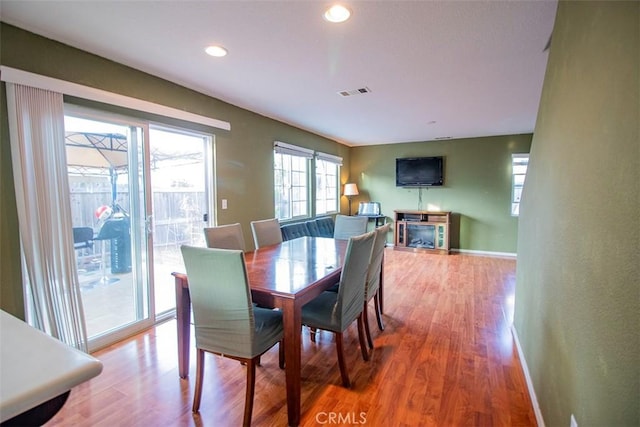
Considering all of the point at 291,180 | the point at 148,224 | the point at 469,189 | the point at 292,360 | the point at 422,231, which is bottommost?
the point at 292,360

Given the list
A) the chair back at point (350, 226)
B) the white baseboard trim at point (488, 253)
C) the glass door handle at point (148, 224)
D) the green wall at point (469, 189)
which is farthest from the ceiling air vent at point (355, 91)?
the white baseboard trim at point (488, 253)

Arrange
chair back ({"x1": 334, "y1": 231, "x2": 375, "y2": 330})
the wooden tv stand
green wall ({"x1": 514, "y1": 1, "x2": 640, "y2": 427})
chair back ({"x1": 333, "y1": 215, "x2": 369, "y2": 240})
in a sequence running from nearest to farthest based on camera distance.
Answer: green wall ({"x1": 514, "y1": 1, "x2": 640, "y2": 427}) → chair back ({"x1": 334, "y1": 231, "x2": 375, "y2": 330}) → chair back ({"x1": 333, "y1": 215, "x2": 369, "y2": 240}) → the wooden tv stand

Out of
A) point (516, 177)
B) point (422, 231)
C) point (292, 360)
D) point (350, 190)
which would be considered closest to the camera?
point (292, 360)

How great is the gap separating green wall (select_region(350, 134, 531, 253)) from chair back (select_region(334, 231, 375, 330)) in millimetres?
4674

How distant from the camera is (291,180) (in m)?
5.12

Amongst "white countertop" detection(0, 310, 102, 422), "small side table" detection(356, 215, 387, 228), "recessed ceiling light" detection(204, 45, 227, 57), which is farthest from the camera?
"small side table" detection(356, 215, 387, 228)

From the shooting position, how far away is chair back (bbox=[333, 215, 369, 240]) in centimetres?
395

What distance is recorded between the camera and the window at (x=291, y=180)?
186 inches

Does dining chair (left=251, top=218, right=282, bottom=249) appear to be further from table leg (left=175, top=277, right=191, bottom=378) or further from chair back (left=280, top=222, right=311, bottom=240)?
table leg (left=175, top=277, right=191, bottom=378)

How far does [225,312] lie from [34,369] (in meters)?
1.01

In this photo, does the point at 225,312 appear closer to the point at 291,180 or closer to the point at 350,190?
the point at 291,180

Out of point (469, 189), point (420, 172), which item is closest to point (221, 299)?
point (420, 172)

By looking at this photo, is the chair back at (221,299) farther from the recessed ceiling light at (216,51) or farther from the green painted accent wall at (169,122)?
the recessed ceiling light at (216,51)

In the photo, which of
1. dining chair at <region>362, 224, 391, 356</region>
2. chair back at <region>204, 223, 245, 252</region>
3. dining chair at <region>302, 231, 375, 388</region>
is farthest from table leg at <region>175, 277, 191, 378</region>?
dining chair at <region>362, 224, 391, 356</region>
